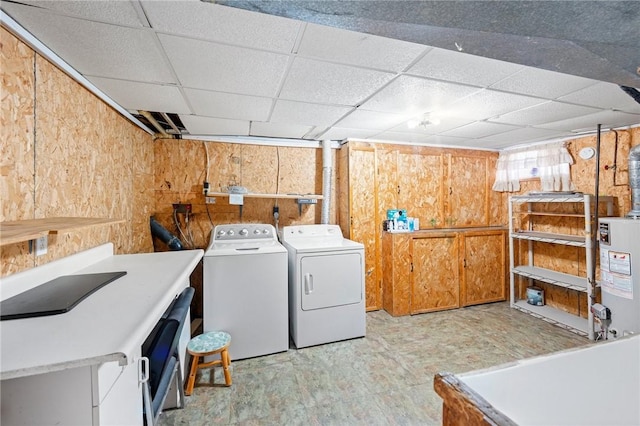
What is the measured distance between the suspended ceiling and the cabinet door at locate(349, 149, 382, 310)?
1.77 ft

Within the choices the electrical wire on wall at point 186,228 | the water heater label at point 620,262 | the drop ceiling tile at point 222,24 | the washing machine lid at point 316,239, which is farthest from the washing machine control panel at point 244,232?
the water heater label at point 620,262

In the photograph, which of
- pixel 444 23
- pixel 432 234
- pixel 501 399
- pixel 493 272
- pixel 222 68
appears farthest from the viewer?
pixel 493 272

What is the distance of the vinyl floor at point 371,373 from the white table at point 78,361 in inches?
38.7

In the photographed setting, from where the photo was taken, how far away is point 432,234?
348 centimetres

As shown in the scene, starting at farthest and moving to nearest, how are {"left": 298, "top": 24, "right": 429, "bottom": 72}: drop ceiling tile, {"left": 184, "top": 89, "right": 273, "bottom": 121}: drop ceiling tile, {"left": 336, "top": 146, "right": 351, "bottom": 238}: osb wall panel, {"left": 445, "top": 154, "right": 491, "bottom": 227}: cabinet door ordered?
{"left": 445, "top": 154, "right": 491, "bottom": 227}: cabinet door → {"left": 336, "top": 146, "right": 351, "bottom": 238}: osb wall panel → {"left": 184, "top": 89, "right": 273, "bottom": 121}: drop ceiling tile → {"left": 298, "top": 24, "right": 429, "bottom": 72}: drop ceiling tile

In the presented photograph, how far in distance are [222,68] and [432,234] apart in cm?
301

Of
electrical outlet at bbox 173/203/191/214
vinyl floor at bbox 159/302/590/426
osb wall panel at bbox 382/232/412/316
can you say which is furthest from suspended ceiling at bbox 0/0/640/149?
vinyl floor at bbox 159/302/590/426

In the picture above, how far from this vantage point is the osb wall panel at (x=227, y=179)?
3.14 meters

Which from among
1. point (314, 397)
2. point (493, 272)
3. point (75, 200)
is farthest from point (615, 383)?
point (493, 272)

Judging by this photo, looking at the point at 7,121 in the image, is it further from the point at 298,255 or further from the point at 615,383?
the point at 615,383

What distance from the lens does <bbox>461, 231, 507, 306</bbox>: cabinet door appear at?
365 cm

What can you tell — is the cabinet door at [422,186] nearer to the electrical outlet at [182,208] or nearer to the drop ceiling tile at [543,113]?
the drop ceiling tile at [543,113]

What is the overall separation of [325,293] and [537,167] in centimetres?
339

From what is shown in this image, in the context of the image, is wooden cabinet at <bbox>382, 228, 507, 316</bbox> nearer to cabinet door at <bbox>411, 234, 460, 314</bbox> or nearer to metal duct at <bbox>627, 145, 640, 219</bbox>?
cabinet door at <bbox>411, 234, 460, 314</bbox>
